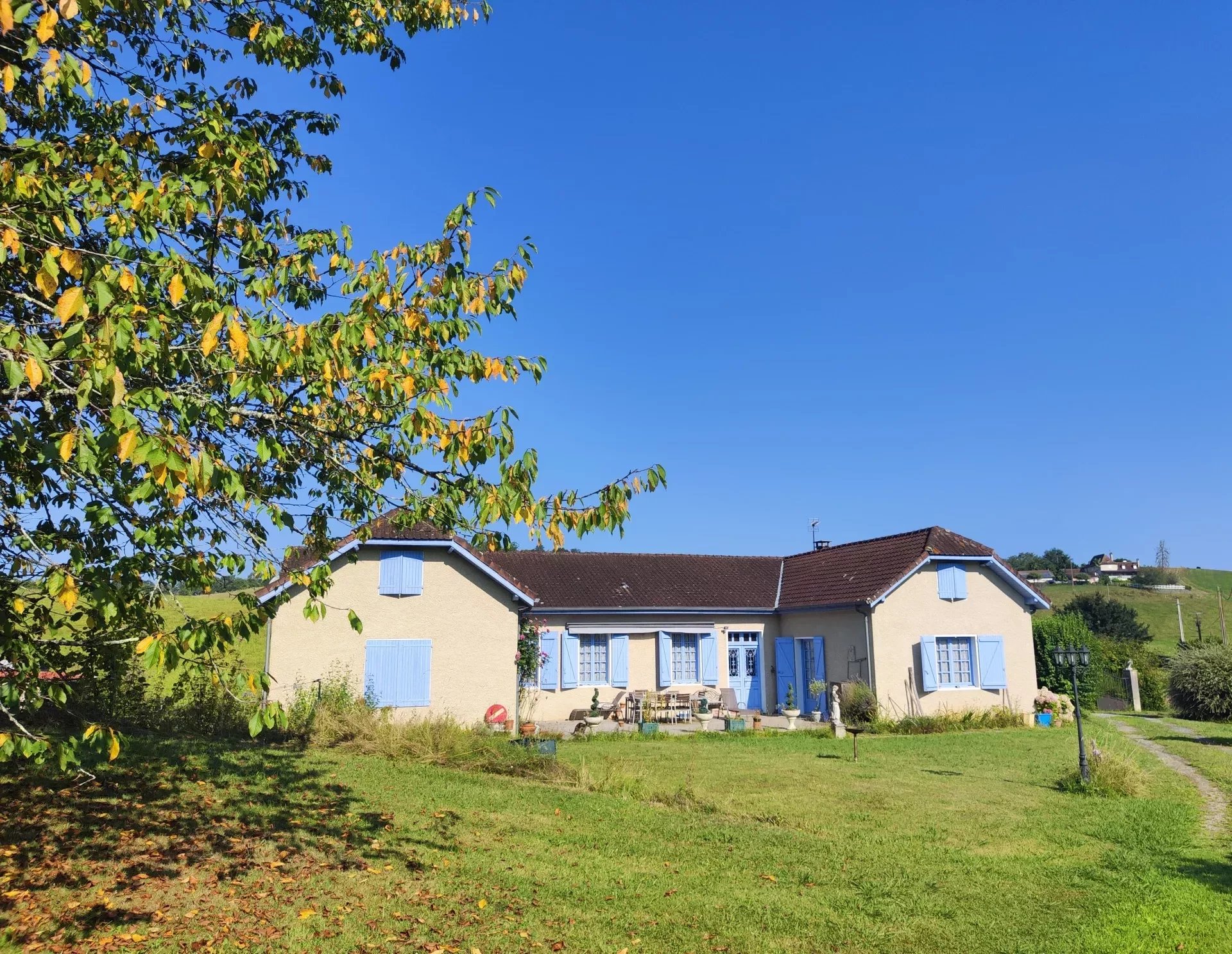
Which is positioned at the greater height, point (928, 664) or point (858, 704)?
point (928, 664)

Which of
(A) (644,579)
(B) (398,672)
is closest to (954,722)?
(A) (644,579)

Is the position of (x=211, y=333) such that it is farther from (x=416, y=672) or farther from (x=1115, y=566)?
(x=1115, y=566)

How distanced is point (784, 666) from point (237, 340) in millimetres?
22346

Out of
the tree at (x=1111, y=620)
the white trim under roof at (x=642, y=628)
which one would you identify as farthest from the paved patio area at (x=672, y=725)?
the tree at (x=1111, y=620)

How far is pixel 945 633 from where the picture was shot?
22844 millimetres

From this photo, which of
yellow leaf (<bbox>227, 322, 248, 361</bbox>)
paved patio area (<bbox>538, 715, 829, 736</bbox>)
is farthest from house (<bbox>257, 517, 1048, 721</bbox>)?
yellow leaf (<bbox>227, 322, 248, 361</bbox>)

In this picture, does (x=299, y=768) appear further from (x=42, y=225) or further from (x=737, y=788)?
(x=42, y=225)

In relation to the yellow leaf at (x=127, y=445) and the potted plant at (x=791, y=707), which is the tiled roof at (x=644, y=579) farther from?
the yellow leaf at (x=127, y=445)

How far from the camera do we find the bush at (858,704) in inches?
835

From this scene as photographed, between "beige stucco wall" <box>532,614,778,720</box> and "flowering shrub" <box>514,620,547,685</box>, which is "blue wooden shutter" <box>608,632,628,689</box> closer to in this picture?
"beige stucco wall" <box>532,614,778,720</box>

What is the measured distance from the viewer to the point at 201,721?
50.1ft

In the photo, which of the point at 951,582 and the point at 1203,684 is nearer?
the point at 951,582

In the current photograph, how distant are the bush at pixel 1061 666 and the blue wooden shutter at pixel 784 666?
8.28 m

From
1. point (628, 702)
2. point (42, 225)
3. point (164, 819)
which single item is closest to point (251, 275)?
point (42, 225)
